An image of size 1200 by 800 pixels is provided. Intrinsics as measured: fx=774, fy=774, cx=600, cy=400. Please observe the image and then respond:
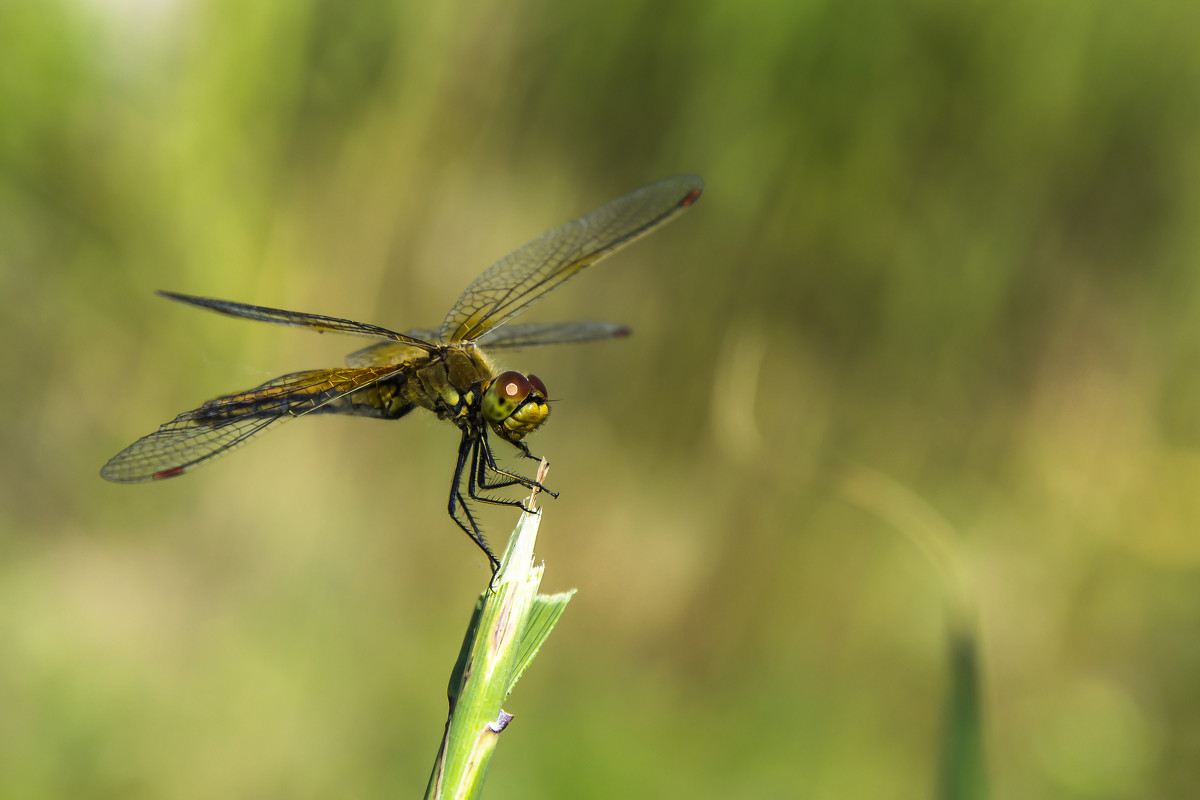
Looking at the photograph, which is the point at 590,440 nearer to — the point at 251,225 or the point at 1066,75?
the point at 251,225

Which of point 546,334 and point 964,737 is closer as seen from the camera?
point 964,737

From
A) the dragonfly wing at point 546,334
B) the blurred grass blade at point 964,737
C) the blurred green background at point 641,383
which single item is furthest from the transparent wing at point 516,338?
the blurred grass blade at point 964,737

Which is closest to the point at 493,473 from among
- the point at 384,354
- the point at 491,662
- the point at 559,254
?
the point at 384,354

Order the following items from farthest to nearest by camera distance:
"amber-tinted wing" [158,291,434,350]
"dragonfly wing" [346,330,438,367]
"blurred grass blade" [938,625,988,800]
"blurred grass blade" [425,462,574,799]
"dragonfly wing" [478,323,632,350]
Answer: "dragonfly wing" [478,323,632,350] → "dragonfly wing" [346,330,438,367] → "amber-tinted wing" [158,291,434,350] → "blurred grass blade" [938,625,988,800] → "blurred grass blade" [425,462,574,799]

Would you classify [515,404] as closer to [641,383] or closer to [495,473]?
[495,473]

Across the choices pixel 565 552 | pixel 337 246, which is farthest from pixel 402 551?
pixel 337 246

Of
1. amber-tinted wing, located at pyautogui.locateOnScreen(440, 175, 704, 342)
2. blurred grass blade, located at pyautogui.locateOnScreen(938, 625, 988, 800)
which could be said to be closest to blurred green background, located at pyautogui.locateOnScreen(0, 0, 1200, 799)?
amber-tinted wing, located at pyautogui.locateOnScreen(440, 175, 704, 342)

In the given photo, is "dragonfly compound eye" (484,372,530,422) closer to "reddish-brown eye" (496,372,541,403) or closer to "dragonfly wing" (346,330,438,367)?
"reddish-brown eye" (496,372,541,403)
